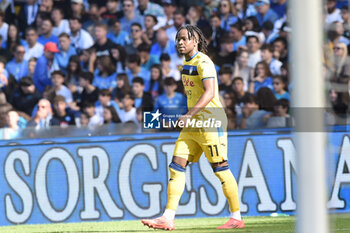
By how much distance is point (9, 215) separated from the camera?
29.3ft

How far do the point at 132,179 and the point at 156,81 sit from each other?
2.11 metres

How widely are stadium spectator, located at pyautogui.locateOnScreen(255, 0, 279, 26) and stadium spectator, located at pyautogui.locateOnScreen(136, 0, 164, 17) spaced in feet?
4.98

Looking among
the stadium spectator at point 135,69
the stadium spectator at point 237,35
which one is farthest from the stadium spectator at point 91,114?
the stadium spectator at point 237,35

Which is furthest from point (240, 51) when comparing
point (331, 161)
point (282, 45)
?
point (331, 161)

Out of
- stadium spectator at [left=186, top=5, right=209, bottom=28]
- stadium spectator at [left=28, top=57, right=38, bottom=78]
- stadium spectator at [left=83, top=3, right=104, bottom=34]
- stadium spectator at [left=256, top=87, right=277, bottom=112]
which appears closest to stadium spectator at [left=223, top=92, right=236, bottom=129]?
stadium spectator at [left=256, top=87, right=277, bottom=112]

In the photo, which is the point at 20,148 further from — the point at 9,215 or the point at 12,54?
Result: the point at 12,54

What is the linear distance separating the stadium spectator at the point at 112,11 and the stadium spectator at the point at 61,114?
2.01 meters

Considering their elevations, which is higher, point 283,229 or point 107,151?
point 107,151

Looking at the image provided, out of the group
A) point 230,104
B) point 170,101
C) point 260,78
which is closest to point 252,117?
point 230,104

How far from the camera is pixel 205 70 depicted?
6980 mm

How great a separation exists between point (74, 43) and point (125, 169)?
336 cm

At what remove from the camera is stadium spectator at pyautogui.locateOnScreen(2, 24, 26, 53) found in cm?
1179

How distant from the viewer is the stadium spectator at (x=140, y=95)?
10409 mm

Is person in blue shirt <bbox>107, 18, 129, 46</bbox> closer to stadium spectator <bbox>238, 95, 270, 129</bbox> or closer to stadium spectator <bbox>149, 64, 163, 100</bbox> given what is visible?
stadium spectator <bbox>149, 64, 163, 100</bbox>
